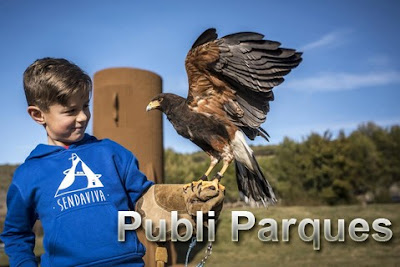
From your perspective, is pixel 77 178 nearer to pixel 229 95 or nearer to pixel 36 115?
pixel 36 115

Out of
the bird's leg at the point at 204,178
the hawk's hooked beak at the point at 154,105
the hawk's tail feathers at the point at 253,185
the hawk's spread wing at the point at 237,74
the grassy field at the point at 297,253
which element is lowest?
the grassy field at the point at 297,253

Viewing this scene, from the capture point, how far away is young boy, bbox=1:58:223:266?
1.33 metres

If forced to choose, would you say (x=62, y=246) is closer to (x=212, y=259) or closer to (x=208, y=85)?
(x=208, y=85)

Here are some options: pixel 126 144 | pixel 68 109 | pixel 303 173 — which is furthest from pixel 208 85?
pixel 303 173

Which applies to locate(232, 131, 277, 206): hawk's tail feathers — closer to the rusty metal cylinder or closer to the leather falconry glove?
the leather falconry glove

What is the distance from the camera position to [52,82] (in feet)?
4.47

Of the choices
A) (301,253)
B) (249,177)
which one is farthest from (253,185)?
(301,253)

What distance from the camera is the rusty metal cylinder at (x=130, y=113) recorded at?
5.65m

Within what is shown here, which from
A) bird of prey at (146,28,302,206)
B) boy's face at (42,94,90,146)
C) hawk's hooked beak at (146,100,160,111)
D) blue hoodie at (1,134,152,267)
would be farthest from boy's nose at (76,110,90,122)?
hawk's hooked beak at (146,100,160,111)

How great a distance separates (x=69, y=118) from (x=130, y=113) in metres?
4.35

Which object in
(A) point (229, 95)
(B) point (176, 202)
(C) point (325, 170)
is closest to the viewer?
(B) point (176, 202)

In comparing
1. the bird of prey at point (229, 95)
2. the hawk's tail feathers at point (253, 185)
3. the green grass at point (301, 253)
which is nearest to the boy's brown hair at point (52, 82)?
the bird of prey at point (229, 95)

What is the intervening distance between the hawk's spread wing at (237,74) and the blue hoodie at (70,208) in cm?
94

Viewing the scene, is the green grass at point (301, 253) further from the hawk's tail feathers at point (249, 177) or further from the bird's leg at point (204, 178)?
the bird's leg at point (204, 178)
